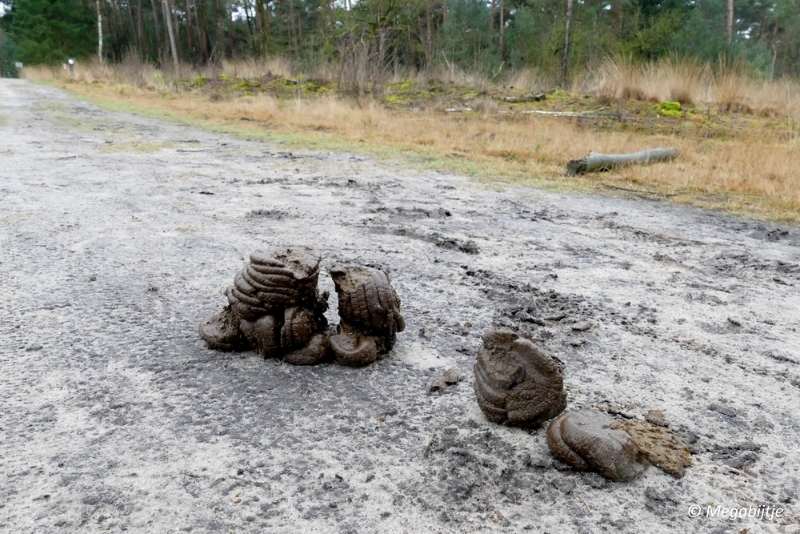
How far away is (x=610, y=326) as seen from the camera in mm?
2596

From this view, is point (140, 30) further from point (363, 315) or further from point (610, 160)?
point (363, 315)

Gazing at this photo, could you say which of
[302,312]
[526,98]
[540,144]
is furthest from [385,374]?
[526,98]

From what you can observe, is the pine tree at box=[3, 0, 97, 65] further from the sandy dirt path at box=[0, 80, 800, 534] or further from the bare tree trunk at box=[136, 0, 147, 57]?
the sandy dirt path at box=[0, 80, 800, 534]

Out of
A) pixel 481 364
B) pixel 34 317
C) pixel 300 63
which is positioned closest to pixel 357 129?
pixel 34 317

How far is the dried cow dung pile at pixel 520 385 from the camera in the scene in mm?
1785

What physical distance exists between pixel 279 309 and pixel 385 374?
1.51 ft

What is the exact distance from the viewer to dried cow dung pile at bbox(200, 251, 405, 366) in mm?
2096

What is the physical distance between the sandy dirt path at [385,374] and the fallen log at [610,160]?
2.16 meters

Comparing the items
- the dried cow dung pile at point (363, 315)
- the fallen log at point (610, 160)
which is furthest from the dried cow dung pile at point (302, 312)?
the fallen log at point (610, 160)

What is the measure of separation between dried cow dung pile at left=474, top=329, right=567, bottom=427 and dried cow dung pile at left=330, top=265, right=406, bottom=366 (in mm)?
471

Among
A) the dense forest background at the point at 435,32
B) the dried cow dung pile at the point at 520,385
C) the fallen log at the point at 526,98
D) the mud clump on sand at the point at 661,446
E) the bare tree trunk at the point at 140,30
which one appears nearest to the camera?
the mud clump on sand at the point at 661,446

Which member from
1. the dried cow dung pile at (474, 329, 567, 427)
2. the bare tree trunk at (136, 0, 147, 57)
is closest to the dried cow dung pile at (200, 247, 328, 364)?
the dried cow dung pile at (474, 329, 567, 427)

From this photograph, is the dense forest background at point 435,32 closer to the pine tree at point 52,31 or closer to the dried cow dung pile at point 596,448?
the pine tree at point 52,31

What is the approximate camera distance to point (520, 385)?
181 centimetres
